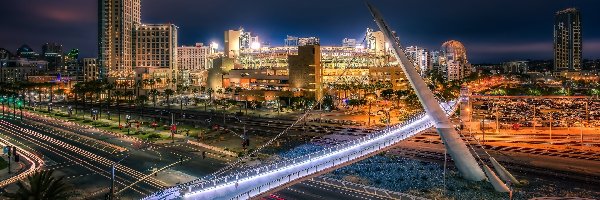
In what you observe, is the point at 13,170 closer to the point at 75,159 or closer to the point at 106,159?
the point at 75,159

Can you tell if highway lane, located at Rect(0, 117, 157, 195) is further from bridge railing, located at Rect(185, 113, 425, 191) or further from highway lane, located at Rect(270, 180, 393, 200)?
bridge railing, located at Rect(185, 113, 425, 191)

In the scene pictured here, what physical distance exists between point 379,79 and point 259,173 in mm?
154709

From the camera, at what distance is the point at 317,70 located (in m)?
155

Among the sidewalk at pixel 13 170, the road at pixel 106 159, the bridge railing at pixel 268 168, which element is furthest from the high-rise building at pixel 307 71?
the sidewalk at pixel 13 170

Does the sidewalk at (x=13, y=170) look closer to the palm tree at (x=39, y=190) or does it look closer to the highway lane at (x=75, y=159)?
the highway lane at (x=75, y=159)

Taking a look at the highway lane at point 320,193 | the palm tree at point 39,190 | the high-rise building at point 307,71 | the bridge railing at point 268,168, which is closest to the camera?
the palm tree at point 39,190

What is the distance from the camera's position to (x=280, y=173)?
36844 millimetres

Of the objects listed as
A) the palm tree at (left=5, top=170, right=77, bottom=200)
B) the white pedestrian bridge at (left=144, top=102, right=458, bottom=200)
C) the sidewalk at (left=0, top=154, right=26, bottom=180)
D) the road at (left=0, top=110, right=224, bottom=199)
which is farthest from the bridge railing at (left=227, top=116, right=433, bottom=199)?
the sidewalk at (left=0, top=154, right=26, bottom=180)

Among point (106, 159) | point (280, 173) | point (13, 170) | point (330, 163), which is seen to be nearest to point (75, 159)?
point (106, 159)

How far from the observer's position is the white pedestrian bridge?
3131 centimetres

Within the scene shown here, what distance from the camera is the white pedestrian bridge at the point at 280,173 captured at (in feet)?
103

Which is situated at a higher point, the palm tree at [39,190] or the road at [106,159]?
the palm tree at [39,190]

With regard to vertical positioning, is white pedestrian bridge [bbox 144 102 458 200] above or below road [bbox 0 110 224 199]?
above

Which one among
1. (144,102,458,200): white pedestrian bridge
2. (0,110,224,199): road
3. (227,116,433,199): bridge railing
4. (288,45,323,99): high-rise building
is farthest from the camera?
(288,45,323,99): high-rise building
